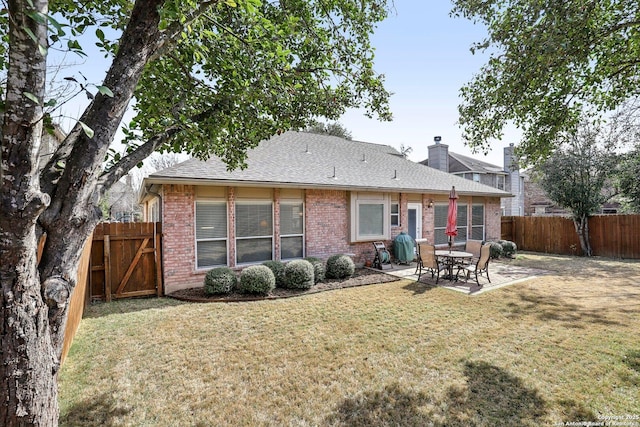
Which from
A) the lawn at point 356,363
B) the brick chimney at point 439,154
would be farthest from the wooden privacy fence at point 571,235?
the lawn at point 356,363

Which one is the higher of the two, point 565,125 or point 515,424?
point 565,125

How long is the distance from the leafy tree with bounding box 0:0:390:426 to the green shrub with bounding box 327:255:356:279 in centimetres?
598

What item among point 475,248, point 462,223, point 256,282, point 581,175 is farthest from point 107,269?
point 581,175

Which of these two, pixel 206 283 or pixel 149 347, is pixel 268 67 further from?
pixel 206 283

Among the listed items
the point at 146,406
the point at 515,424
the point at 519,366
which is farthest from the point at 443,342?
the point at 146,406

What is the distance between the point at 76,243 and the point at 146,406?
2343 mm

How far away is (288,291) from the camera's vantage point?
8328 millimetres

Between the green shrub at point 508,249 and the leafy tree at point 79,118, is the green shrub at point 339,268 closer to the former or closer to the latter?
the leafy tree at point 79,118

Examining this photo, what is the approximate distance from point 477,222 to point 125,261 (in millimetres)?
15249

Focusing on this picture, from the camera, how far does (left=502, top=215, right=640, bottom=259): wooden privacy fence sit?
13.9 meters

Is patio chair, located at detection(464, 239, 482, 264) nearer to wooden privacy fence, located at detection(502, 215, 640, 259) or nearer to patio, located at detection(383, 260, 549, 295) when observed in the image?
patio, located at detection(383, 260, 549, 295)

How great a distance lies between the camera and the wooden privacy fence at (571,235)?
13946 millimetres

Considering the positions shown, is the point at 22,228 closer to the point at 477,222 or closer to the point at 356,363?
the point at 356,363

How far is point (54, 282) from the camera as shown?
2.14m
